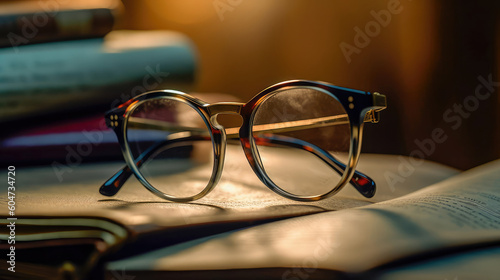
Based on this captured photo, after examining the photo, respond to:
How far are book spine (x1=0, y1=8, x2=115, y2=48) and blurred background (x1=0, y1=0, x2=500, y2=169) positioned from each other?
0.19 meters

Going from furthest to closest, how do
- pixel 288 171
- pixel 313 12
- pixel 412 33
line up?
1. pixel 313 12
2. pixel 412 33
3. pixel 288 171

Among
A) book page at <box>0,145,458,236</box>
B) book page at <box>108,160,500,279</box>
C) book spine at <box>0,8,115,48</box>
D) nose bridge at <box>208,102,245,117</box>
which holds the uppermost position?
book spine at <box>0,8,115,48</box>

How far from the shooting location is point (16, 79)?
588mm

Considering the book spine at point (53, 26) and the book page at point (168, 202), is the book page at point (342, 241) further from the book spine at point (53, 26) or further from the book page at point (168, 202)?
the book spine at point (53, 26)

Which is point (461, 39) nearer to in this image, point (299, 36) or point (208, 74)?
point (299, 36)

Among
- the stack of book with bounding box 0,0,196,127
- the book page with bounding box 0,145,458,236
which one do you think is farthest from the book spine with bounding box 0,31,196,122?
Result: the book page with bounding box 0,145,458,236

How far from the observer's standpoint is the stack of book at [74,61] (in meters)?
0.60

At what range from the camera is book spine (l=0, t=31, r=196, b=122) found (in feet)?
1.94

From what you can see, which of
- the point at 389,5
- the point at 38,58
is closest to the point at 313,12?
the point at 389,5

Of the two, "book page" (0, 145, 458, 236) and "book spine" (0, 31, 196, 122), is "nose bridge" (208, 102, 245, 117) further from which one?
"book spine" (0, 31, 196, 122)

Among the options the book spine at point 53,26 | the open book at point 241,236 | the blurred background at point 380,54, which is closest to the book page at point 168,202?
the open book at point 241,236

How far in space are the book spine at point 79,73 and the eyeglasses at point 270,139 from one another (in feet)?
→ 0.48

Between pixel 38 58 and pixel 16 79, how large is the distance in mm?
45

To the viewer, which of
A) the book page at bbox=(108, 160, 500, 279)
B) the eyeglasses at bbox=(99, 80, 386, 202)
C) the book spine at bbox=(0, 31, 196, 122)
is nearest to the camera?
the book page at bbox=(108, 160, 500, 279)
